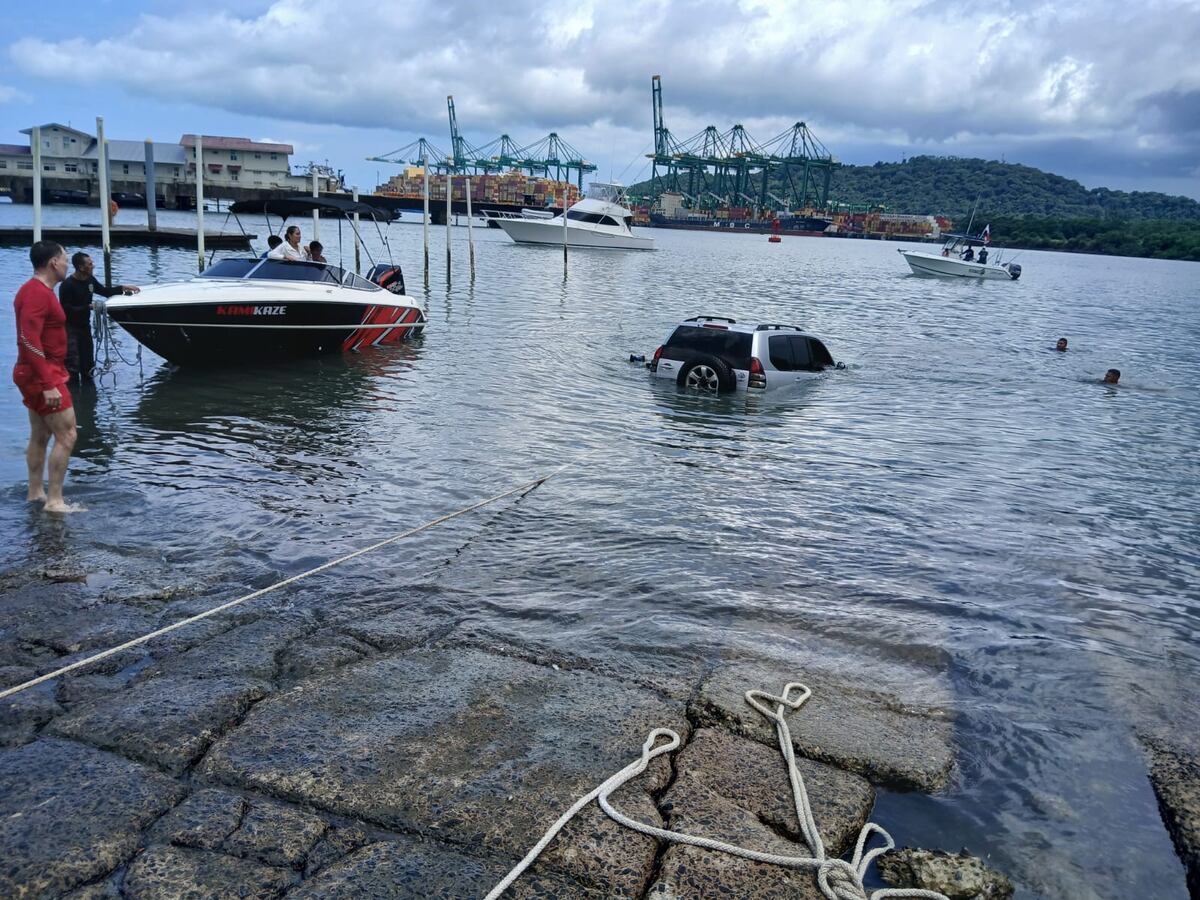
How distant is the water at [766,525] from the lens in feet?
17.7

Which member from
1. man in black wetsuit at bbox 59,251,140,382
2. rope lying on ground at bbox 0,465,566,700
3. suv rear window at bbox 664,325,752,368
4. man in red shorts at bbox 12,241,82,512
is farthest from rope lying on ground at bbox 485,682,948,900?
suv rear window at bbox 664,325,752,368

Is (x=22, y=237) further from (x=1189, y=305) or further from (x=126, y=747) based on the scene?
(x=1189, y=305)

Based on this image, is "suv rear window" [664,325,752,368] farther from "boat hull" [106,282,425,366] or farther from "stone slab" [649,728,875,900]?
"stone slab" [649,728,875,900]

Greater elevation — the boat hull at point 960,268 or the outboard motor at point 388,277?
the boat hull at point 960,268

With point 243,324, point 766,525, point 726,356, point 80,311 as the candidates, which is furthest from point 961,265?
point 80,311

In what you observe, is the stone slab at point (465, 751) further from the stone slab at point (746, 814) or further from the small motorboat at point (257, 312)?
the small motorboat at point (257, 312)

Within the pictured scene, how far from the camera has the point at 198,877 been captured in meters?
3.38

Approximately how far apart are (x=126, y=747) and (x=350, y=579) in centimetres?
284

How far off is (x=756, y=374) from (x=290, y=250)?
8.99 meters

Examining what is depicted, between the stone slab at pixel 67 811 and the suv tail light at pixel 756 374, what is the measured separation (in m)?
13.2

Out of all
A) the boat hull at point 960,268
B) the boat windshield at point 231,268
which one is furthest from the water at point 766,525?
the boat hull at point 960,268

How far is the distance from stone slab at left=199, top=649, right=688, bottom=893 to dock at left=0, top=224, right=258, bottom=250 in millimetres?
39531

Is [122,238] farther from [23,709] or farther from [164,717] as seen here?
[164,717]

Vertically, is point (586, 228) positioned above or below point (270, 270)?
above
